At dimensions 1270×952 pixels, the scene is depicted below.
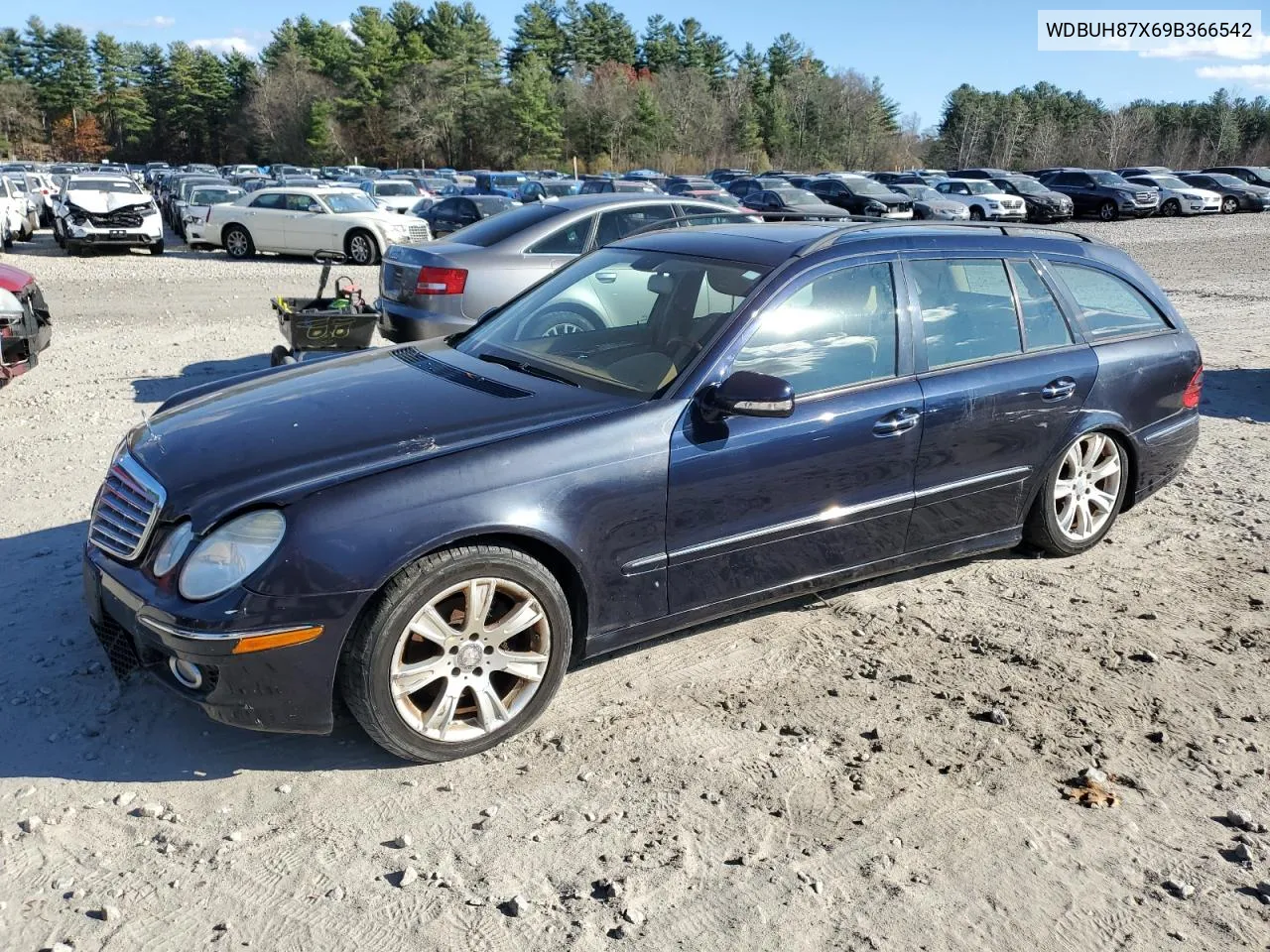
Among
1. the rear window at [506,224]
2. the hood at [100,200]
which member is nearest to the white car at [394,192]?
the hood at [100,200]

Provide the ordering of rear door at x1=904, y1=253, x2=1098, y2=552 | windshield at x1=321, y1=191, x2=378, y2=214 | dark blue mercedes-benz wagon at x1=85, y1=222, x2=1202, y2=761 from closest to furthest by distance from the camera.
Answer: dark blue mercedes-benz wagon at x1=85, y1=222, x2=1202, y2=761, rear door at x1=904, y1=253, x2=1098, y2=552, windshield at x1=321, y1=191, x2=378, y2=214

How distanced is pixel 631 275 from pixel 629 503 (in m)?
1.54

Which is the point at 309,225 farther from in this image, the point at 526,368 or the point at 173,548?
the point at 173,548

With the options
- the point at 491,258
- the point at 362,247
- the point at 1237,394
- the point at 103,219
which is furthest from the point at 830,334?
the point at 103,219

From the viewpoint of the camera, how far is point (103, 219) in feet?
68.1

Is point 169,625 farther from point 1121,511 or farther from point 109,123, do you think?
point 109,123

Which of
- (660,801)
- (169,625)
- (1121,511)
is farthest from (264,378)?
(1121,511)

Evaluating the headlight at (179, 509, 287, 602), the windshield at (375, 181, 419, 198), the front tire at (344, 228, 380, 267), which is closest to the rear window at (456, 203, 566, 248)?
the headlight at (179, 509, 287, 602)

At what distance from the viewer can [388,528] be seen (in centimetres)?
320

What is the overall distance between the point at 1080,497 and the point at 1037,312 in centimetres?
95

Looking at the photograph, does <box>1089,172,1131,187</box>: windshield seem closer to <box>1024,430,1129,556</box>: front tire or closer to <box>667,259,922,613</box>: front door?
<box>1024,430,1129,556</box>: front tire

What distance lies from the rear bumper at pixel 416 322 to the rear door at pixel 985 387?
477 cm

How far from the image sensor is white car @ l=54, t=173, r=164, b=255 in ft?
67.8

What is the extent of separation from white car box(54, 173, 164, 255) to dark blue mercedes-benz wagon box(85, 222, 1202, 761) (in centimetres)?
1885
